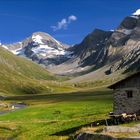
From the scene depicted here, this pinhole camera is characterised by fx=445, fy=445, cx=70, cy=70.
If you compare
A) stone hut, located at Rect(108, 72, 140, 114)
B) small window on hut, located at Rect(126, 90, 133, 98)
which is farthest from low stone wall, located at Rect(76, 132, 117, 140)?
small window on hut, located at Rect(126, 90, 133, 98)

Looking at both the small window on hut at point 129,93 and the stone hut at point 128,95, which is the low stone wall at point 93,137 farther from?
the small window on hut at point 129,93

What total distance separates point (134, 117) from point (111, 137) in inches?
659

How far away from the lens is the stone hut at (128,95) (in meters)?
60.2

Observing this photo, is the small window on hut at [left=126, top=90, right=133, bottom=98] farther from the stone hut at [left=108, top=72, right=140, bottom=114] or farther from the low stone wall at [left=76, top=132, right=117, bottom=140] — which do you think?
the low stone wall at [left=76, top=132, right=117, bottom=140]

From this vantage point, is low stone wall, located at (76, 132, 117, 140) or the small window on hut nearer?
low stone wall, located at (76, 132, 117, 140)

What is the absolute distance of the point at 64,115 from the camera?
90812 mm

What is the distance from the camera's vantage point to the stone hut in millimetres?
60250

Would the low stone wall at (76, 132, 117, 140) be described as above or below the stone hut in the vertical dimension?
below

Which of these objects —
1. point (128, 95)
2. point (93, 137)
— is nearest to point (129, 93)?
point (128, 95)

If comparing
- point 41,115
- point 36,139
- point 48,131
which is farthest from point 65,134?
point 41,115

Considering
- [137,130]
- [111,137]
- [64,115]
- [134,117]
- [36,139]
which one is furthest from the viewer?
[64,115]

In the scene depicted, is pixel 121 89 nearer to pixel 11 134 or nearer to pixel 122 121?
pixel 122 121

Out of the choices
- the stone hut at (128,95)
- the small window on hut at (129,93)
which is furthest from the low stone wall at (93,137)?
the small window on hut at (129,93)

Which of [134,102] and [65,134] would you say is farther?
[134,102]
